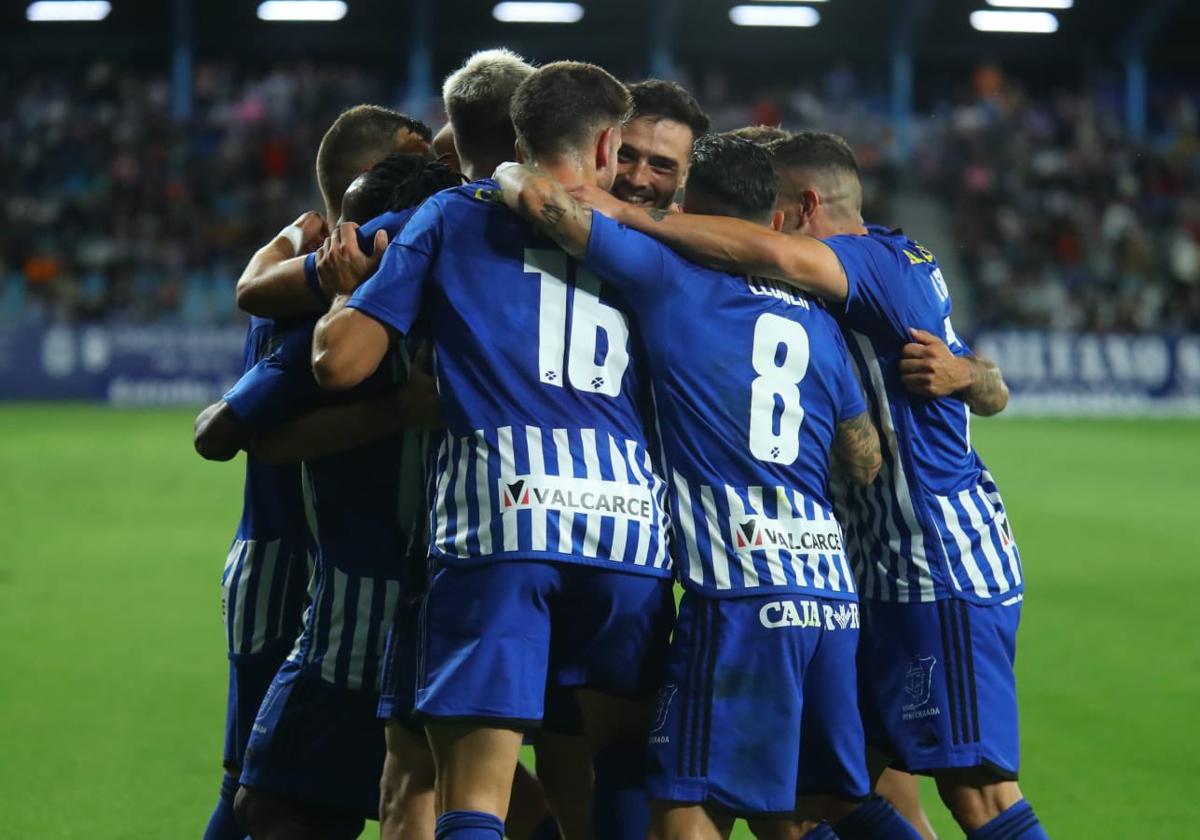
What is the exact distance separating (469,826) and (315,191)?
27080 millimetres

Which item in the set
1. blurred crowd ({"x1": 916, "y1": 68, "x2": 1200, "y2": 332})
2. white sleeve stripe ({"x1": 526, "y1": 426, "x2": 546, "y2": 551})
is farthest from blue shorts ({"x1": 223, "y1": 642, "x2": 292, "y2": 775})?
blurred crowd ({"x1": 916, "y1": 68, "x2": 1200, "y2": 332})

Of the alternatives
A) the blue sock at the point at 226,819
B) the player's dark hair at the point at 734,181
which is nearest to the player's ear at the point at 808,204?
the player's dark hair at the point at 734,181

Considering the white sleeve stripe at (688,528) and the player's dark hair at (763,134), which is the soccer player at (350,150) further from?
the white sleeve stripe at (688,528)

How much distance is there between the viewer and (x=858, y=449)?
3799 millimetres

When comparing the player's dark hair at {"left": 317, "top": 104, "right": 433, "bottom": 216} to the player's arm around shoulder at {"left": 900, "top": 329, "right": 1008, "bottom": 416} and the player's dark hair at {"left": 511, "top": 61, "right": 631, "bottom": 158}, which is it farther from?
the player's arm around shoulder at {"left": 900, "top": 329, "right": 1008, "bottom": 416}

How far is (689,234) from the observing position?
11.8 ft

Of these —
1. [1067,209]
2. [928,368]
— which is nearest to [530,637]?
[928,368]


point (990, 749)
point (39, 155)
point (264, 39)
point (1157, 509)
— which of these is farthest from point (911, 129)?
point (990, 749)

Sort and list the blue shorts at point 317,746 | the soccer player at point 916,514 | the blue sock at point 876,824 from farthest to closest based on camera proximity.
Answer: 1. the blue sock at point 876,824
2. the soccer player at point 916,514
3. the blue shorts at point 317,746

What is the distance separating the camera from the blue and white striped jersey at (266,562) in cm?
399

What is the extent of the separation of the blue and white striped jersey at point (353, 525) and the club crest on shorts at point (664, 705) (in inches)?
27.2

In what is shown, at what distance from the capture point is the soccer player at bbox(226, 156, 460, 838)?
363cm

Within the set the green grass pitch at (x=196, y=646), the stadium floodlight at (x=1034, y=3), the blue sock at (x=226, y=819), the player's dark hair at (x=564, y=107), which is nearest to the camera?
the player's dark hair at (x=564, y=107)

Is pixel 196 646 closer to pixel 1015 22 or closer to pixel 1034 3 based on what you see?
pixel 1034 3
